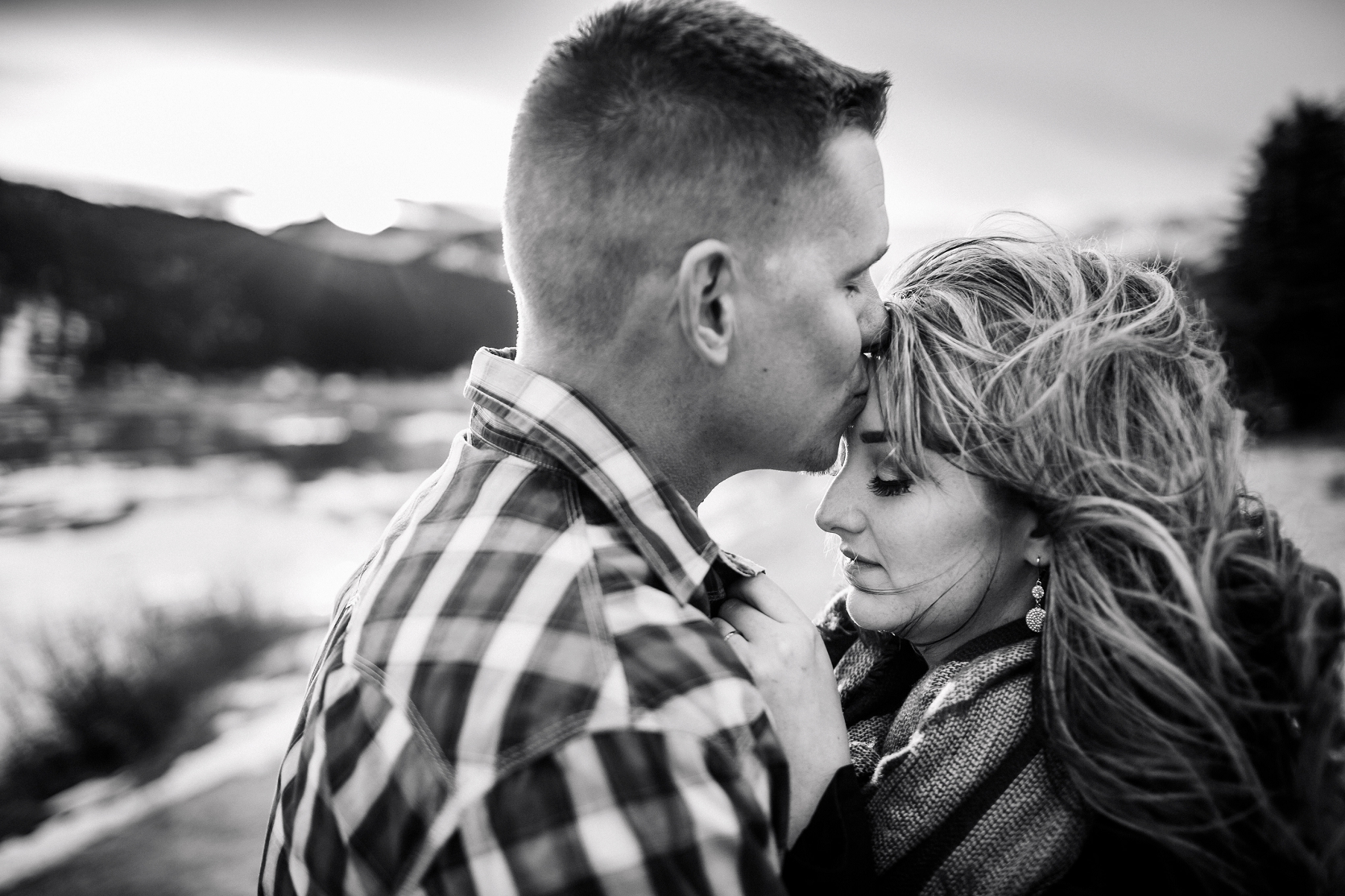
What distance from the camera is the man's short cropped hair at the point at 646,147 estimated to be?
1400mm

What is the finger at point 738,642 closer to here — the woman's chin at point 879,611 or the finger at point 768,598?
the finger at point 768,598

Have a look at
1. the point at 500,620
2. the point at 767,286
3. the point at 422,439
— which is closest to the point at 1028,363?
the point at 767,286

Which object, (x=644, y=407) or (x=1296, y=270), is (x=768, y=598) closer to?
(x=644, y=407)

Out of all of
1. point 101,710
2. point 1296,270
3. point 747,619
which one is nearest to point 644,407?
point 747,619

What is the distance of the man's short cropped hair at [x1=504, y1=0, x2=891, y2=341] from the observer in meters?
1.40

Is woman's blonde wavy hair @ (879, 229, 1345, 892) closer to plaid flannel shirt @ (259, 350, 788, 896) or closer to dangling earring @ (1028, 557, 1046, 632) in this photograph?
dangling earring @ (1028, 557, 1046, 632)

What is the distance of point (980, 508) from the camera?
1.76 meters

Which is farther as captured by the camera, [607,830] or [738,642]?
[738,642]

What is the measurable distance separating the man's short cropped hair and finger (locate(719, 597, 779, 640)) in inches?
23.1

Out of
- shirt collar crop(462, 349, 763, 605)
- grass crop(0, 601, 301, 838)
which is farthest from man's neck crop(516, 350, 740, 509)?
grass crop(0, 601, 301, 838)

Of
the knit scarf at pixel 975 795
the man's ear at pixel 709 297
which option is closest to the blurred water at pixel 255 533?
the knit scarf at pixel 975 795

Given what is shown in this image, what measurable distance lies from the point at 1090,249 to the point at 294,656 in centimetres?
738

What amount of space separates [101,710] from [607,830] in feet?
21.1

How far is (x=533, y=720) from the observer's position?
997mm
